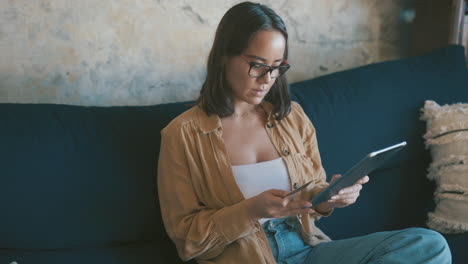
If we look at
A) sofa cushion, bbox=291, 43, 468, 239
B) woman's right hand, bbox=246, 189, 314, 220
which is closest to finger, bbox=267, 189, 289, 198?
woman's right hand, bbox=246, 189, 314, 220

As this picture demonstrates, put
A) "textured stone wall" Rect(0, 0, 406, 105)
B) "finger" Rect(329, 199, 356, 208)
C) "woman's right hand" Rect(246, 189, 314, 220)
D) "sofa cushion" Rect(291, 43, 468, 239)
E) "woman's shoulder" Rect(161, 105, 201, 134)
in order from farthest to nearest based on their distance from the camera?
1. "sofa cushion" Rect(291, 43, 468, 239)
2. "textured stone wall" Rect(0, 0, 406, 105)
3. "woman's shoulder" Rect(161, 105, 201, 134)
4. "finger" Rect(329, 199, 356, 208)
5. "woman's right hand" Rect(246, 189, 314, 220)

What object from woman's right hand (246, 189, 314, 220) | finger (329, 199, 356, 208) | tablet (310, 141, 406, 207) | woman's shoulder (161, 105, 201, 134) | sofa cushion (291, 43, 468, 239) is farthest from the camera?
sofa cushion (291, 43, 468, 239)

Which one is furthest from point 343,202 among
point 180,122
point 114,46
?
point 114,46

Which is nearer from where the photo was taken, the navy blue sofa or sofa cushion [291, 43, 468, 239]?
the navy blue sofa

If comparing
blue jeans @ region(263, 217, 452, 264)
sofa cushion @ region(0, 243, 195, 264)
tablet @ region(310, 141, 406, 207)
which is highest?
tablet @ region(310, 141, 406, 207)

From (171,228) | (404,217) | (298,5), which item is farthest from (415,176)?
(171,228)

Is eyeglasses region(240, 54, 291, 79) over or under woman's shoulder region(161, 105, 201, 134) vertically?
over

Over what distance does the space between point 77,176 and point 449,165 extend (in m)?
1.27

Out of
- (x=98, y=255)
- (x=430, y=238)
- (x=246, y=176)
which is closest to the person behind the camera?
(x=430, y=238)

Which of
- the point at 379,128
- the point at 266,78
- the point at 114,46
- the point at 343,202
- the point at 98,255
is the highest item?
the point at 114,46

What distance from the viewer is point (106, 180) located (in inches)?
56.2

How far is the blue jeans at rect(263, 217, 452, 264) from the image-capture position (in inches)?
45.1

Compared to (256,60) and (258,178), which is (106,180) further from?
(256,60)

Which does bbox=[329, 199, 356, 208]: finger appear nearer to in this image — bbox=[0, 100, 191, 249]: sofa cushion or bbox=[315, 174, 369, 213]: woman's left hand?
bbox=[315, 174, 369, 213]: woman's left hand
